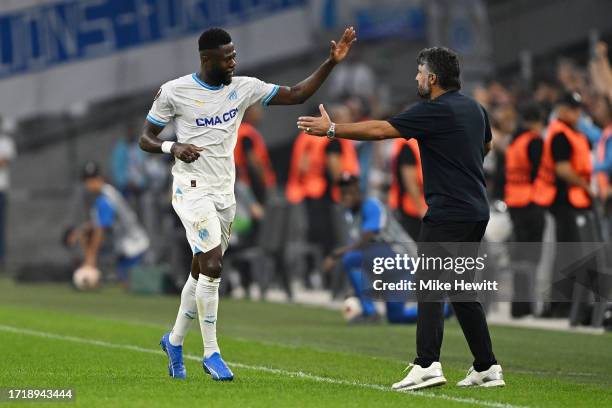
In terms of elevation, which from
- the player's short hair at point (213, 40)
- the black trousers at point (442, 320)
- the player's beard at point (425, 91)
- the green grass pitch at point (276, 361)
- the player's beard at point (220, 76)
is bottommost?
the green grass pitch at point (276, 361)

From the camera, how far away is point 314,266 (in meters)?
23.8

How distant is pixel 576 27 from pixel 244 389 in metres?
20.9

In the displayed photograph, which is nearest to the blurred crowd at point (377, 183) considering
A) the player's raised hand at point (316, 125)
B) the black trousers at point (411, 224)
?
the black trousers at point (411, 224)

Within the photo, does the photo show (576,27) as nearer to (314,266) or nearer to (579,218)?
(314,266)

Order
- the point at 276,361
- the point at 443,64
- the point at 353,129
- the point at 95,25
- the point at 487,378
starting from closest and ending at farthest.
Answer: the point at 353,129 < the point at 443,64 < the point at 487,378 < the point at 276,361 < the point at 95,25

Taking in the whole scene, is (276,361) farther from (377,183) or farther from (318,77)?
(377,183)

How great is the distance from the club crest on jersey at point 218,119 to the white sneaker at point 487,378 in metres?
2.46

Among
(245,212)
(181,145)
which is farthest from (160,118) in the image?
(245,212)

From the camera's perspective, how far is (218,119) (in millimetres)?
11328

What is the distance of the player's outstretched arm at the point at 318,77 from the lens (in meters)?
11.2

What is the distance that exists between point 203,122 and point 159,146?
35cm

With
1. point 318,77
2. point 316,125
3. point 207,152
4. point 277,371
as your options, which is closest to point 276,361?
point 277,371

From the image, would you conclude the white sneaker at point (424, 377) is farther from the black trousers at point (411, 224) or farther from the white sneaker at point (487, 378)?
the black trousers at point (411, 224)

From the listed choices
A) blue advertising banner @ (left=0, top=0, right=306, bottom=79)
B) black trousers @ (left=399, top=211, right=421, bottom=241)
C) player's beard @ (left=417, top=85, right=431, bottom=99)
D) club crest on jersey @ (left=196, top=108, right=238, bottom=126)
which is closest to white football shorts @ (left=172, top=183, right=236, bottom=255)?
club crest on jersey @ (left=196, top=108, right=238, bottom=126)
